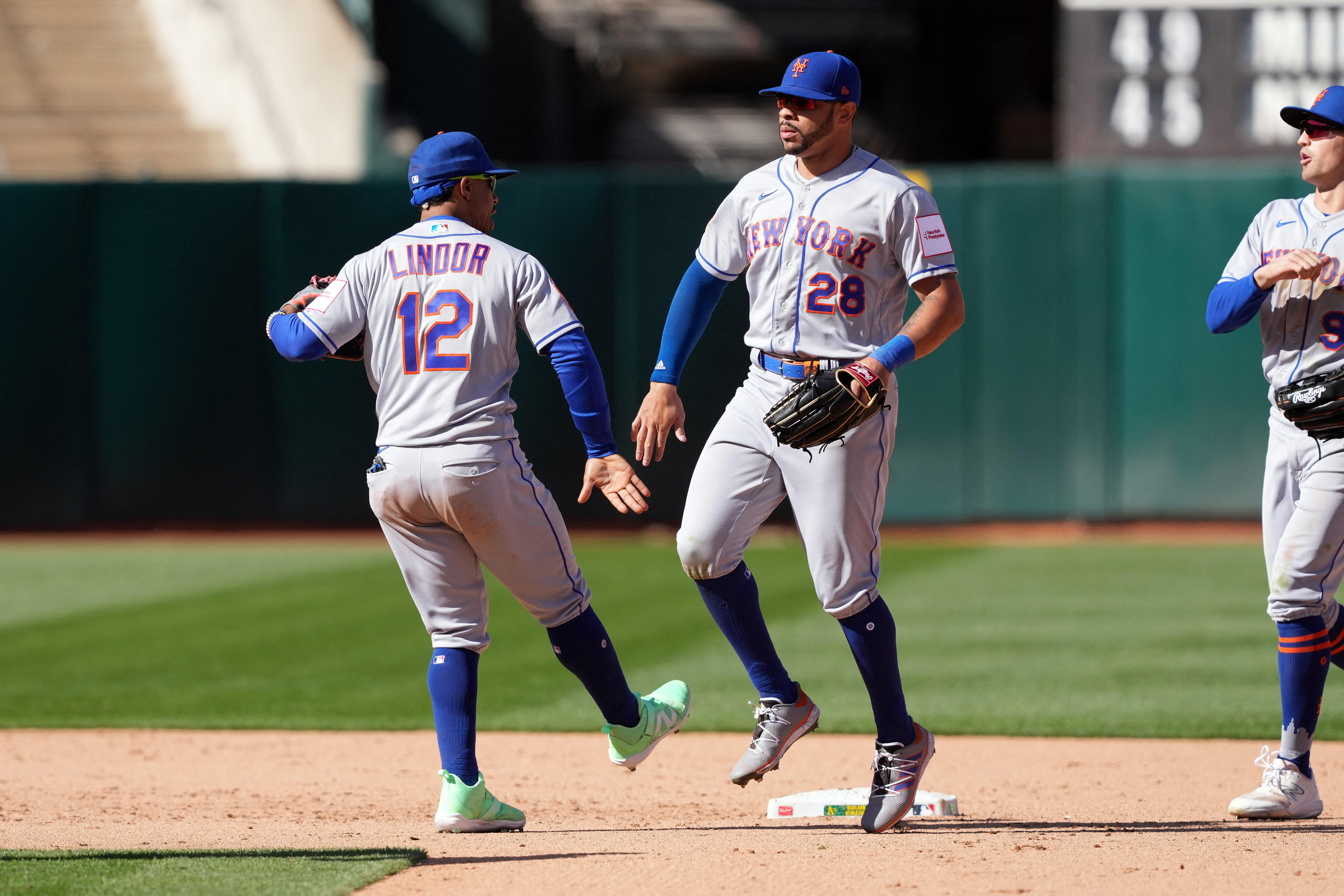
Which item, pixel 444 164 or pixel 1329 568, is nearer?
pixel 444 164

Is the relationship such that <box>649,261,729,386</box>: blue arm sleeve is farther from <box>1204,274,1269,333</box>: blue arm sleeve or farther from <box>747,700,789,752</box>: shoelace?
<box>1204,274,1269,333</box>: blue arm sleeve

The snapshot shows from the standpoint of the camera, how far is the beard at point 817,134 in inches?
165

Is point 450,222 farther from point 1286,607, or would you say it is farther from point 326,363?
point 326,363

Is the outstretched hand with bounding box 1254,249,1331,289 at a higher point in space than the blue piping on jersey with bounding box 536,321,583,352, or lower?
higher

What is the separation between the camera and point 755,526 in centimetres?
445

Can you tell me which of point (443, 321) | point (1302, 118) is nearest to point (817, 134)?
point (443, 321)

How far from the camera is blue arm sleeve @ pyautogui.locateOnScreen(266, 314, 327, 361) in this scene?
4.06 metres

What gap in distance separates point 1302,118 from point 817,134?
1.34 m

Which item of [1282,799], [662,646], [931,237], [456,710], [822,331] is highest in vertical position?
[931,237]

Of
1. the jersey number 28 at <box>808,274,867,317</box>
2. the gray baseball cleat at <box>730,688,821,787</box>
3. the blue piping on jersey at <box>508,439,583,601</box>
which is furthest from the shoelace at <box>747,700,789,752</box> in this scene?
the jersey number 28 at <box>808,274,867,317</box>

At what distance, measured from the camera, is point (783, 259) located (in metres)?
4.21

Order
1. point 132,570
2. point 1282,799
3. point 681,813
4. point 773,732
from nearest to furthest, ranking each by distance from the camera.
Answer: point 1282,799
point 773,732
point 681,813
point 132,570

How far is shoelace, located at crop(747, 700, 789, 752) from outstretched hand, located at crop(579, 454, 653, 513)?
79cm

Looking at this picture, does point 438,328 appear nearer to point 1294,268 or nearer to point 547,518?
point 547,518
